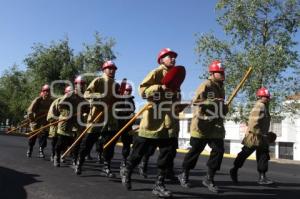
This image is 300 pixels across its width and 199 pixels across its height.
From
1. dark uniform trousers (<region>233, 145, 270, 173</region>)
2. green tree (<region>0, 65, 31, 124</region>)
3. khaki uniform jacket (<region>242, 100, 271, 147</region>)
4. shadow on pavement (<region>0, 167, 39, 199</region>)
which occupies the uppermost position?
green tree (<region>0, 65, 31, 124</region>)

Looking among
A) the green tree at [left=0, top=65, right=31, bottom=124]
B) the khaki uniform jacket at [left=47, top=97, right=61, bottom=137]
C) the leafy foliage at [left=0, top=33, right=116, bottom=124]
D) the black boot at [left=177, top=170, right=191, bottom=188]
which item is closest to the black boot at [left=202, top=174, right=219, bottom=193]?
the black boot at [left=177, top=170, right=191, bottom=188]

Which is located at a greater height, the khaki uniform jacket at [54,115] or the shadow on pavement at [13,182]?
the khaki uniform jacket at [54,115]

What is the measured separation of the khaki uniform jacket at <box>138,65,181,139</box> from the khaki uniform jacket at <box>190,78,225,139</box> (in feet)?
2.06

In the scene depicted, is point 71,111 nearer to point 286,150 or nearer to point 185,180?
point 185,180

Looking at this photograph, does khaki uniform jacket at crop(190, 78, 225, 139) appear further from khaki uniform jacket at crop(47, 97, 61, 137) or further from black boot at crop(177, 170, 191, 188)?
khaki uniform jacket at crop(47, 97, 61, 137)

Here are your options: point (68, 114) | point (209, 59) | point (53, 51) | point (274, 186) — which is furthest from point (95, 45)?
point (274, 186)

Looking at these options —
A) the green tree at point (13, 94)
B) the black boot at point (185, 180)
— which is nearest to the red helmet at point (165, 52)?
the black boot at point (185, 180)

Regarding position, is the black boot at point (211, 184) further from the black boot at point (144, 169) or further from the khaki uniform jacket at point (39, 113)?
the khaki uniform jacket at point (39, 113)

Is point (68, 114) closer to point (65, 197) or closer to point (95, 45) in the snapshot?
point (65, 197)

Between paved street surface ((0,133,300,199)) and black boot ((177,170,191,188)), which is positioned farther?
black boot ((177,170,191,188))

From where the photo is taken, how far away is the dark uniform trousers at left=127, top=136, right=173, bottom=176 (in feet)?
20.3

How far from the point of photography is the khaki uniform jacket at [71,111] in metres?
9.85

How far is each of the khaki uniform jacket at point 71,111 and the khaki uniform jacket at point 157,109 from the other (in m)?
3.73

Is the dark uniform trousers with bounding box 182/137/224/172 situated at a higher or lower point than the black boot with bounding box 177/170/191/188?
higher
